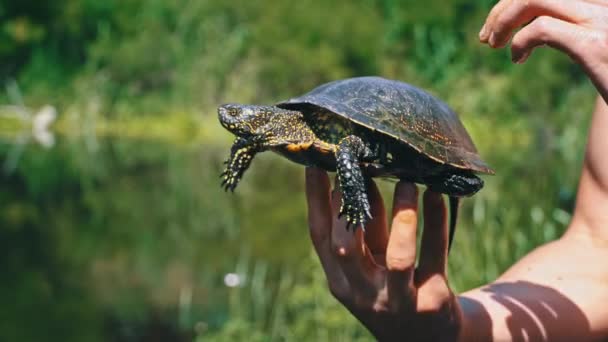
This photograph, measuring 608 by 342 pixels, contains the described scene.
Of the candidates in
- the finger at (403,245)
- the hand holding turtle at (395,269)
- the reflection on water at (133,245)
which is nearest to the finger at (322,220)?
the hand holding turtle at (395,269)

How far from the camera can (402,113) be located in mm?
1575

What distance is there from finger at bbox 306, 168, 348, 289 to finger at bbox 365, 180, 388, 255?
76mm

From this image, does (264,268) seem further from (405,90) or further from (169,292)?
(405,90)

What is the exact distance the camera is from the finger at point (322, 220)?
4.67 ft

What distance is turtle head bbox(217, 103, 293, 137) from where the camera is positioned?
1574 millimetres

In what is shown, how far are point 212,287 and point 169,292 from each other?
33 cm

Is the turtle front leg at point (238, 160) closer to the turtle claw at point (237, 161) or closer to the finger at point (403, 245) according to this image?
the turtle claw at point (237, 161)

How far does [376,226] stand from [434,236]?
0.15 meters

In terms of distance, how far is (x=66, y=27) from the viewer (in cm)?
2383

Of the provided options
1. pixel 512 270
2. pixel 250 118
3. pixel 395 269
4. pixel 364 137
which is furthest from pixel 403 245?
pixel 512 270

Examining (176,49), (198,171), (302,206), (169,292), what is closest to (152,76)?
(176,49)

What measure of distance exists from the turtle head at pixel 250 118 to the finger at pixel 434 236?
13.8 inches

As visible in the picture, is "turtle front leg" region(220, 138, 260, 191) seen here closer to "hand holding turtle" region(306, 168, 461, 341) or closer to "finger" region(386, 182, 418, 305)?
"hand holding turtle" region(306, 168, 461, 341)

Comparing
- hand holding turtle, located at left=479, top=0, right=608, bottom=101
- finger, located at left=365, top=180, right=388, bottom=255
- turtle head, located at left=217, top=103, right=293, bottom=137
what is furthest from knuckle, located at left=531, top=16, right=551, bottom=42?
turtle head, located at left=217, top=103, right=293, bottom=137
